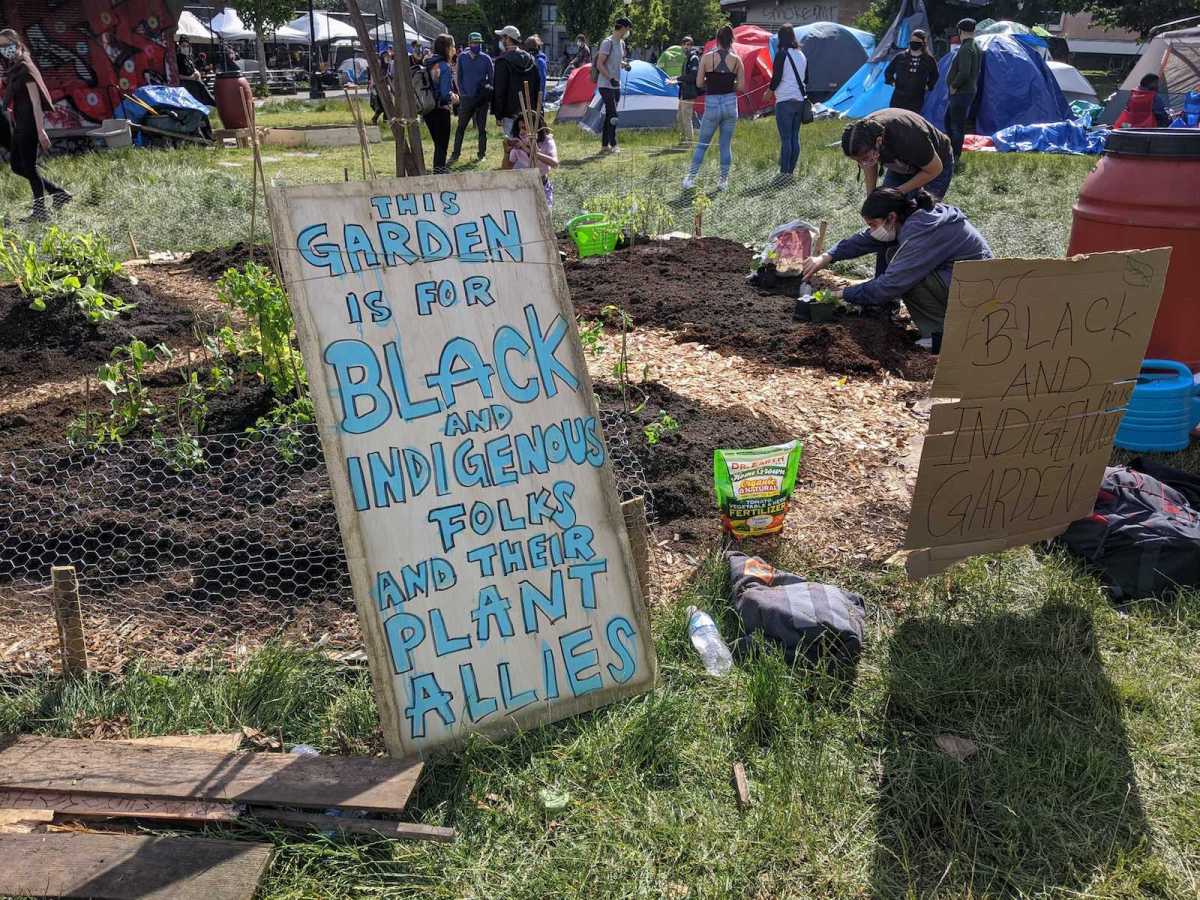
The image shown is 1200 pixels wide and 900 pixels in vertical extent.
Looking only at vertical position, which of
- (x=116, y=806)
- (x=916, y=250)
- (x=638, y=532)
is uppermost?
(x=916, y=250)

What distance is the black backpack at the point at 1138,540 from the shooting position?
3.05 metres

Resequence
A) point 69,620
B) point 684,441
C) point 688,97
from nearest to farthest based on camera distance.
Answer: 1. point 69,620
2. point 684,441
3. point 688,97

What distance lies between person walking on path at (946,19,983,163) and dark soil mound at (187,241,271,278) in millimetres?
7891

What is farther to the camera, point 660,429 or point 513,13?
point 513,13

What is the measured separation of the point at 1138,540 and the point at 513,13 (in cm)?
4421

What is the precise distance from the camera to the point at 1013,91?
15461 mm

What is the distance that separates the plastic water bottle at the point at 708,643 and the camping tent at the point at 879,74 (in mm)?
17285

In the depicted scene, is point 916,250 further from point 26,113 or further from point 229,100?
point 229,100

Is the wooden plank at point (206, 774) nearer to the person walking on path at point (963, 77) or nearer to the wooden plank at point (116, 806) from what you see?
the wooden plank at point (116, 806)

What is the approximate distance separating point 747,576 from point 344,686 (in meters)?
1.32

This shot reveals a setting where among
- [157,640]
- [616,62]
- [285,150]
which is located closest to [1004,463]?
[157,640]

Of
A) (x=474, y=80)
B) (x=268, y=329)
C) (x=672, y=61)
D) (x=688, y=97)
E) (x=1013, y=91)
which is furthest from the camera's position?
(x=672, y=61)

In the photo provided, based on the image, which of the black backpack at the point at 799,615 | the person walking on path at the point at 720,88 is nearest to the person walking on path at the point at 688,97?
the person walking on path at the point at 720,88

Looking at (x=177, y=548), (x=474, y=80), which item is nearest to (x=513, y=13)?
(x=474, y=80)
